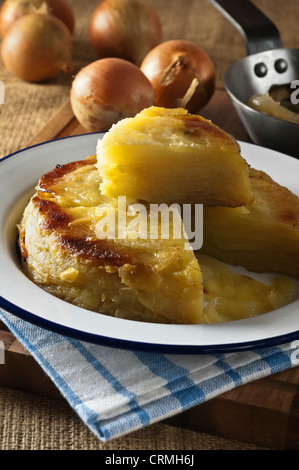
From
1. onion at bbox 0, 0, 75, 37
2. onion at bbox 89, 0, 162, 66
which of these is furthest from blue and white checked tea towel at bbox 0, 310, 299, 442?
onion at bbox 0, 0, 75, 37

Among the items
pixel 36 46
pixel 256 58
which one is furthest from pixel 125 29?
pixel 256 58

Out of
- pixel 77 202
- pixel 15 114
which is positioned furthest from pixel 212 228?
pixel 15 114

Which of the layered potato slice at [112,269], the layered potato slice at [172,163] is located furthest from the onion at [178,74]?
the layered potato slice at [112,269]

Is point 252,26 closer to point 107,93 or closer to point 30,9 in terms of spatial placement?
point 107,93

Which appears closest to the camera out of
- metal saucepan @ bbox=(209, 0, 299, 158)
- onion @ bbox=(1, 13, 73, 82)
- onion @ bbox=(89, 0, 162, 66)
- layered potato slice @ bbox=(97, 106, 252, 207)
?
layered potato slice @ bbox=(97, 106, 252, 207)

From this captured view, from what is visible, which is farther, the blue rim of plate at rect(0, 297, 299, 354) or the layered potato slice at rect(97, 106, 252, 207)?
the layered potato slice at rect(97, 106, 252, 207)

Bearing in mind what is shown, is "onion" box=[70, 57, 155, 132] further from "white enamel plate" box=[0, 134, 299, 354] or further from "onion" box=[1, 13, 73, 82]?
"white enamel plate" box=[0, 134, 299, 354]

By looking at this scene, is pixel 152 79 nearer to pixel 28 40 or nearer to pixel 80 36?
pixel 28 40
